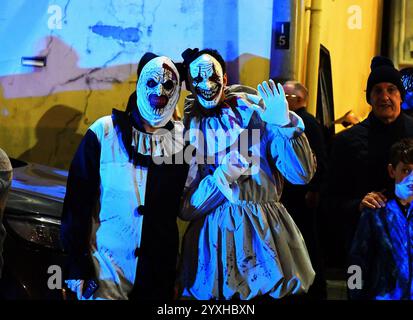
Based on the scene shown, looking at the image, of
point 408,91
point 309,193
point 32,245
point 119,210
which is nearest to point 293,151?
point 119,210

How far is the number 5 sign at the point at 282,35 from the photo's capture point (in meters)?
5.19

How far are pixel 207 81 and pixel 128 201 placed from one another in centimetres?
66

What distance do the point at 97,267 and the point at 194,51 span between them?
1.10m

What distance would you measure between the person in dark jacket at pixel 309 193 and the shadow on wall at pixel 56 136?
5.47ft

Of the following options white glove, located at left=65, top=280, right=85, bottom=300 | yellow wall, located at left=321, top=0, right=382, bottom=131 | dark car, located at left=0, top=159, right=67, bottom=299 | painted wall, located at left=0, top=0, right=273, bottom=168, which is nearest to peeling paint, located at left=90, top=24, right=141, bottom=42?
painted wall, located at left=0, top=0, right=273, bottom=168

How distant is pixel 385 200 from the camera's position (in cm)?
345

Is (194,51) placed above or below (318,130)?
above

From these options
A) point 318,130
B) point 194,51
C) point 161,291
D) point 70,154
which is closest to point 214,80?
point 194,51

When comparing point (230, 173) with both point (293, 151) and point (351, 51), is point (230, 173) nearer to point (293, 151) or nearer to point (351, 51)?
point (293, 151)

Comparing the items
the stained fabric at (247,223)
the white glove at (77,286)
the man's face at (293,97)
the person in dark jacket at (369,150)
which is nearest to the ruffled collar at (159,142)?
the stained fabric at (247,223)

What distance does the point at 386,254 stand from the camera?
3.40 m

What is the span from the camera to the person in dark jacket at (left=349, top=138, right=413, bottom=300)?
3387 mm

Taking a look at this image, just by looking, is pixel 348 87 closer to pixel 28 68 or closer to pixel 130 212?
pixel 28 68

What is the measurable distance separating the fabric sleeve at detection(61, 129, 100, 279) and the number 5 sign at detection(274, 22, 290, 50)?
2.44 metres
